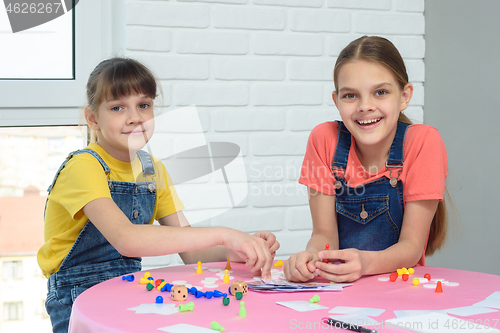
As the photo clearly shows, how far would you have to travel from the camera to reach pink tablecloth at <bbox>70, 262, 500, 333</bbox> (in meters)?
0.60

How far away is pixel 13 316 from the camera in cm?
A: 171

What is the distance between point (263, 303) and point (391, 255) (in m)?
0.37

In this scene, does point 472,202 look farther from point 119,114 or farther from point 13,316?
point 13,316

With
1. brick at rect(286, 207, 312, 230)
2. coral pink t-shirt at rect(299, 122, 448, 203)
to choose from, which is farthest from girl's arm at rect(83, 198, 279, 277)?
brick at rect(286, 207, 312, 230)

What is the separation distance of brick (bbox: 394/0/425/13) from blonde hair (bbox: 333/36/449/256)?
79 cm

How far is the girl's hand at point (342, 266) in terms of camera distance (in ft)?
2.74

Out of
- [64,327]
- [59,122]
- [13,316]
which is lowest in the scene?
[13,316]

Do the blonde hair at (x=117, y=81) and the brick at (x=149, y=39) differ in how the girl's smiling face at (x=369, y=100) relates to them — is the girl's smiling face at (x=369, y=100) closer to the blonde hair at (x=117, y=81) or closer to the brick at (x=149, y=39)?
the blonde hair at (x=117, y=81)

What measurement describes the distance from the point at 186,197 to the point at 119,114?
53 cm

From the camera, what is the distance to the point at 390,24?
6.22 feet

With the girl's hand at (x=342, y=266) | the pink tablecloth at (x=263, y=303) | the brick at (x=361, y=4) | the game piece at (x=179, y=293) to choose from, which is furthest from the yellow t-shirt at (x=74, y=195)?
the brick at (x=361, y=4)

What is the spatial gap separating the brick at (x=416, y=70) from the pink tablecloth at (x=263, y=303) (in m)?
1.19

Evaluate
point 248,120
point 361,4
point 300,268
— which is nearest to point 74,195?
point 300,268

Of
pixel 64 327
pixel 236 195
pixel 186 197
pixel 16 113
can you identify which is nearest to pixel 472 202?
pixel 236 195
